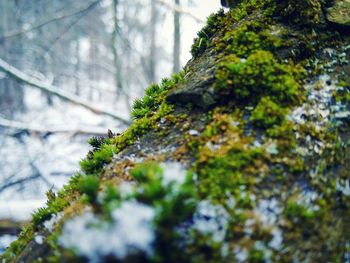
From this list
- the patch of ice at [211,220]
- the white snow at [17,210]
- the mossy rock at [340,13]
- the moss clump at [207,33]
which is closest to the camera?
the patch of ice at [211,220]

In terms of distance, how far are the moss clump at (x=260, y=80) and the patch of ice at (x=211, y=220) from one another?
56 centimetres

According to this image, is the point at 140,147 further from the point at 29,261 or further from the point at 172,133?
the point at 29,261

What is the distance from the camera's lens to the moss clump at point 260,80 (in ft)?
4.75

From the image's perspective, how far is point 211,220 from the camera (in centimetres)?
112

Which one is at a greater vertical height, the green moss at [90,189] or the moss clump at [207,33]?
the moss clump at [207,33]

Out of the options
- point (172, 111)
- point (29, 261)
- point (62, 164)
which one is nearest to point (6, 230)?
point (62, 164)

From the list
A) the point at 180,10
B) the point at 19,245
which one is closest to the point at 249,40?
the point at 19,245

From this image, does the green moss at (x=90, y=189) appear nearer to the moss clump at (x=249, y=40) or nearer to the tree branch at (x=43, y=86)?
the moss clump at (x=249, y=40)

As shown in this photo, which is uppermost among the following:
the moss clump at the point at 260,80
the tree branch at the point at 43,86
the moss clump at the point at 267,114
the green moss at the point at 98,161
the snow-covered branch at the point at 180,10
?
the snow-covered branch at the point at 180,10

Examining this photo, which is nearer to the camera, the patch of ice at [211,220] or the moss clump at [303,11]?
the patch of ice at [211,220]

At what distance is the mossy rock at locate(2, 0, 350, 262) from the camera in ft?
3.23

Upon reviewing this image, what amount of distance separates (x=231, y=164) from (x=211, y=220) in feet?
0.82

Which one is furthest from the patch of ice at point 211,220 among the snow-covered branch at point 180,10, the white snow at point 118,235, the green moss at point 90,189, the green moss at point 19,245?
the snow-covered branch at point 180,10

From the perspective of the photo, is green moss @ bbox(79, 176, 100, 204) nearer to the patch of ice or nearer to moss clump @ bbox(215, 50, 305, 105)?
the patch of ice
